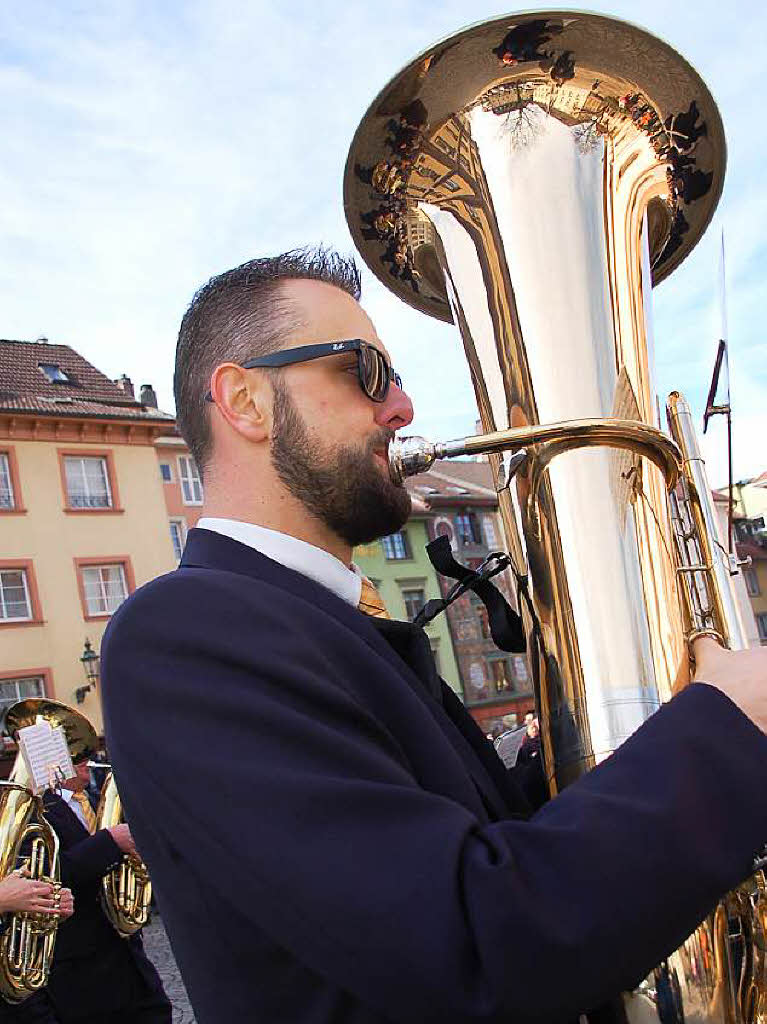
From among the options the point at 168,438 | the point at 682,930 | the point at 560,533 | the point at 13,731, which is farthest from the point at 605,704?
the point at 168,438

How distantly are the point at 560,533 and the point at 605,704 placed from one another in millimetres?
352

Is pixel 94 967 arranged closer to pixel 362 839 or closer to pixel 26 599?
pixel 362 839

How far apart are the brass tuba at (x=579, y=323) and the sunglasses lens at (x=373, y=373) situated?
0.13m

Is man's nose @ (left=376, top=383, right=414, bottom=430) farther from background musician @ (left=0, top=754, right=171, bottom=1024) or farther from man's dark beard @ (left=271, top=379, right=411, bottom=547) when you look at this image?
background musician @ (left=0, top=754, right=171, bottom=1024)

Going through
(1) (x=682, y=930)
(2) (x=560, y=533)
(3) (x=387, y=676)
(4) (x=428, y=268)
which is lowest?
(1) (x=682, y=930)

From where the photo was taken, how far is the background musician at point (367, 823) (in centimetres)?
111

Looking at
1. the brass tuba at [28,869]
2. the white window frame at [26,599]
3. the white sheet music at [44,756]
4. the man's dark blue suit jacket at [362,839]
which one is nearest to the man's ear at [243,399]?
the man's dark blue suit jacket at [362,839]

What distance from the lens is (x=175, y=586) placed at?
141 cm

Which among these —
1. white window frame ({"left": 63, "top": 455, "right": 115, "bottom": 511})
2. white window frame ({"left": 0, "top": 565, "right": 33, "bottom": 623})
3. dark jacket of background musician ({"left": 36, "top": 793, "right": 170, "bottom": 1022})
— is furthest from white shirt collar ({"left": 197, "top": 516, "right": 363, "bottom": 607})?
white window frame ({"left": 63, "top": 455, "right": 115, "bottom": 511})

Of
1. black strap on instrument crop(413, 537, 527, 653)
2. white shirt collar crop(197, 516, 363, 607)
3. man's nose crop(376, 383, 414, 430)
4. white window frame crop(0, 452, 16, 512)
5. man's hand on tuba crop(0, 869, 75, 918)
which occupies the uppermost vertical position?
white window frame crop(0, 452, 16, 512)

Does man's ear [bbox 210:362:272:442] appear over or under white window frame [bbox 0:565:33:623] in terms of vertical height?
under

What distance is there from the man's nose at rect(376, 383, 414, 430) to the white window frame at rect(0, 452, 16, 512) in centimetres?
2291

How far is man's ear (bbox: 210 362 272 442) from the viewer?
5.87ft

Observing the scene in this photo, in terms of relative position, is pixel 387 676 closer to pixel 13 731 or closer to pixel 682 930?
pixel 682 930
